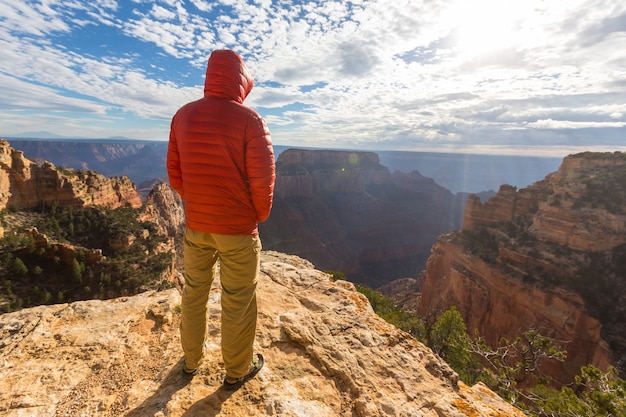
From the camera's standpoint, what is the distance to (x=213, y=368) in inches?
123

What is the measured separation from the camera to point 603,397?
5859 mm

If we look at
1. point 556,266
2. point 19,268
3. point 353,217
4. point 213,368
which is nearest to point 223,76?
point 213,368

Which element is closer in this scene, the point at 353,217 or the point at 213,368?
the point at 213,368

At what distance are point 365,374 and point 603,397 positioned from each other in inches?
245

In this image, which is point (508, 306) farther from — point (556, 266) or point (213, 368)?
point (213, 368)

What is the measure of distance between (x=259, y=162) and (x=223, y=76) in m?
0.89

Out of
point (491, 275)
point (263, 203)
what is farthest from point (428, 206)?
point (263, 203)

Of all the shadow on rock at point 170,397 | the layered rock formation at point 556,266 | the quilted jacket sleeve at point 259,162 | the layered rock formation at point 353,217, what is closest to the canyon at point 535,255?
the layered rock formation at point 556,266

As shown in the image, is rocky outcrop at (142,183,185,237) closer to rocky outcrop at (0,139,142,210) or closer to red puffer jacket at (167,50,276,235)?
rocky outcrop at (0,139,142,210)

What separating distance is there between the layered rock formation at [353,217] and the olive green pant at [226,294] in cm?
6150

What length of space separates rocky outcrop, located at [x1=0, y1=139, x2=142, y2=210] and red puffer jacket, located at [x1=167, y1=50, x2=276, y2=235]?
3225 cm

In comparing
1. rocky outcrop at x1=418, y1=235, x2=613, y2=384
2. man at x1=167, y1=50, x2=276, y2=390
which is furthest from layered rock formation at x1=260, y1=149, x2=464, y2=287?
man at x1=167, y1=50, x2=276, y2=390

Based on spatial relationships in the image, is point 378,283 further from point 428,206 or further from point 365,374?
point 365,374

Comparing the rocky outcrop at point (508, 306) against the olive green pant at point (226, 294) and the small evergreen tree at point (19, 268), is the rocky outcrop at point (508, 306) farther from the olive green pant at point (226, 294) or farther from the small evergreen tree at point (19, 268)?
the small evergreen tree at point (19, 268)
